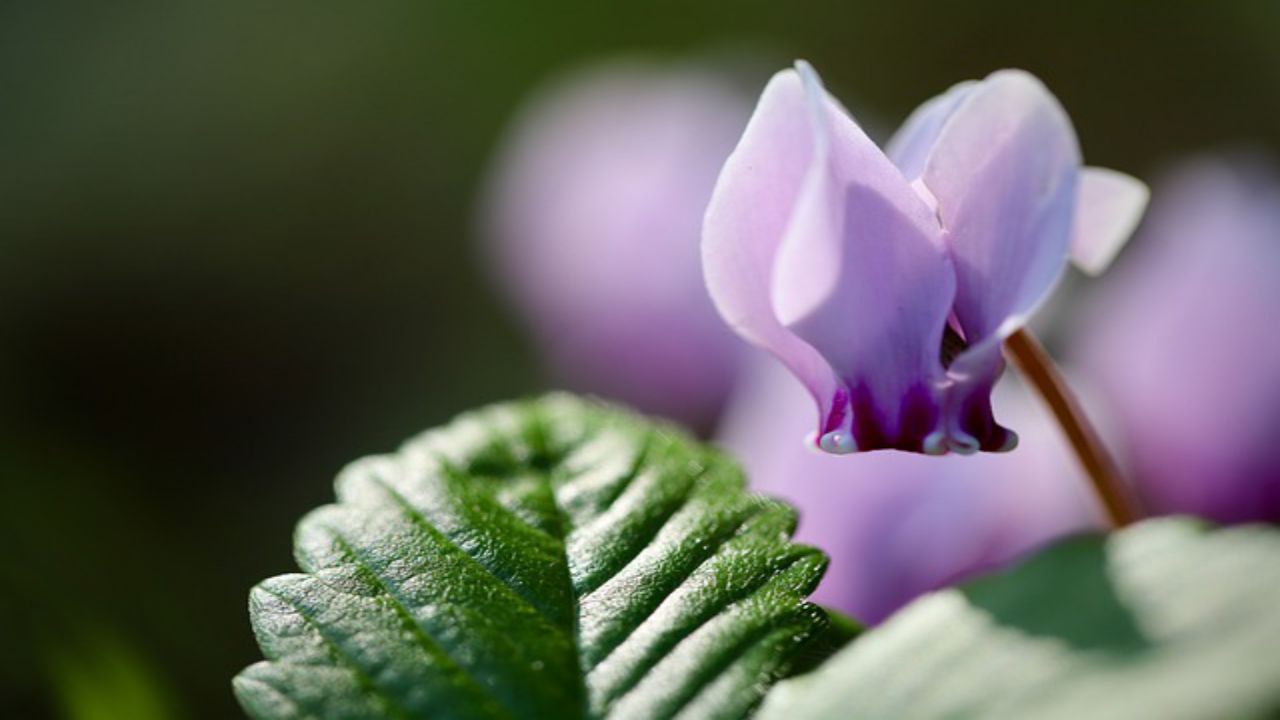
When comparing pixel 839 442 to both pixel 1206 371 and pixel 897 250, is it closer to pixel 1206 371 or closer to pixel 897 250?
pixel 897 250

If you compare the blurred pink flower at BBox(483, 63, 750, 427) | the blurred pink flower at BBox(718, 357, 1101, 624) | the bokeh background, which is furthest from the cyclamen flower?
the bokeh background

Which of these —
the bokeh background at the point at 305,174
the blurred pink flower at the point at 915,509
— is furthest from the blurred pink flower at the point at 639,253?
the blurred pink flower at the point at 915,509

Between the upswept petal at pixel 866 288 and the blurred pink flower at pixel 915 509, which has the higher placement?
the upswept petal at pixel 866 288

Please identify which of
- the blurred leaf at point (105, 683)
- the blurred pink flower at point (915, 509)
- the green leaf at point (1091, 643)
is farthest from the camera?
the blurred pink flower at point (915, 509)

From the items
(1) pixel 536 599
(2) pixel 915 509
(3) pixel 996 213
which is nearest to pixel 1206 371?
(2) pixel 915 509

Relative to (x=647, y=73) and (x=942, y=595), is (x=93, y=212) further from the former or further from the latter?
(x=942, y=595)

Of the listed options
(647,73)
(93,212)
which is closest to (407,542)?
(647,73)

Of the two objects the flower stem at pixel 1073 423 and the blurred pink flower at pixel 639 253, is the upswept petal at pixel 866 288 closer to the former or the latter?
the flower stem at pixel 1073 423
